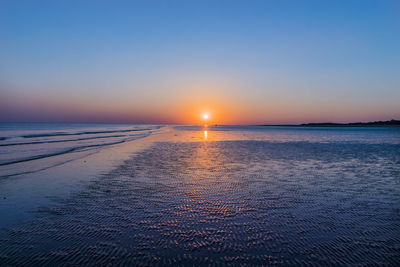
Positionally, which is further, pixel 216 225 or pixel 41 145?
pixel 41 145

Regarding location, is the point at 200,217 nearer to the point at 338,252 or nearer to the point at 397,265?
the point at 338,252

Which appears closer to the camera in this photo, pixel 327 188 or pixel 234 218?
pixel 234 218

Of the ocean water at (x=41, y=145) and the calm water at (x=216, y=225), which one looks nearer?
the calm water at (x=216, y=225)

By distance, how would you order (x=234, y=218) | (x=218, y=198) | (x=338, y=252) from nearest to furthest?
(x=338, y=252) < (x=234, y=218) < (x=218, y=198)

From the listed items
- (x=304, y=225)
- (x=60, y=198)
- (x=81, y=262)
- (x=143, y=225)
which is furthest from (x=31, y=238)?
(x=304, y=225)

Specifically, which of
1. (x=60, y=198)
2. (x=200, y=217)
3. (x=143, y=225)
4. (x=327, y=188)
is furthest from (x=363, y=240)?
(x=60, y=198)

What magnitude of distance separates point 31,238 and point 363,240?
287 inches

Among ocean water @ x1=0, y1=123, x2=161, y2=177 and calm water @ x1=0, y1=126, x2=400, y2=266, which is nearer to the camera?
calm water @ x1=0, y1=126, x2=400, y2=266

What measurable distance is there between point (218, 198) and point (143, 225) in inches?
114

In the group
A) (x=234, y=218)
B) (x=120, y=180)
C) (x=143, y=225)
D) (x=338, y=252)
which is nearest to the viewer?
(x=338, y=252)

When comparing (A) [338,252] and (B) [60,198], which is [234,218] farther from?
(B) [60,198]

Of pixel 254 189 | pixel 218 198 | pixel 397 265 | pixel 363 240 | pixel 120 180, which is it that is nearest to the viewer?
pixel 397 265

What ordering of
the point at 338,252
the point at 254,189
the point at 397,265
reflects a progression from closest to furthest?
the point at 397,265, the point at 338,252, the point at 254,189

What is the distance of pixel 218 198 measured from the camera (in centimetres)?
770
